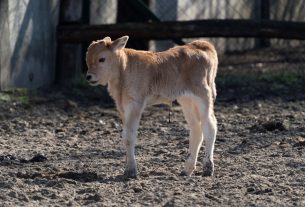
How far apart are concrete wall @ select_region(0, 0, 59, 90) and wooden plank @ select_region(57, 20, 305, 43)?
26 cm

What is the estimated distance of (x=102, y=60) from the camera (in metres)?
7.49

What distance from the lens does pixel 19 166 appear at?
26.4 feet

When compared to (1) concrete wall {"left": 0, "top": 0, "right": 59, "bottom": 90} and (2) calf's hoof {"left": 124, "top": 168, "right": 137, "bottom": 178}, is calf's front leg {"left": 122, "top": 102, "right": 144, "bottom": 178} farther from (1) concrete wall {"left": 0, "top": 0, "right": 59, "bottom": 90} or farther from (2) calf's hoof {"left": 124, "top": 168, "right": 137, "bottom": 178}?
(1) concrete wall {"left": 0, "top": 0, "right": 59, "bottom": 90}

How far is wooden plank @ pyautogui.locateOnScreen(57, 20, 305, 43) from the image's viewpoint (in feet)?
40.6

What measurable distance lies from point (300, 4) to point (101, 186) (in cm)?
1275

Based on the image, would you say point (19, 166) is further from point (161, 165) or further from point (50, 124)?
point (50, 124)

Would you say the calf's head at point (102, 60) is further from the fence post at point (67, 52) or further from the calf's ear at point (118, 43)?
the fence post at point (67, 52)

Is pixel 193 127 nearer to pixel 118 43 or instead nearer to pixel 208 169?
pixel 208 169

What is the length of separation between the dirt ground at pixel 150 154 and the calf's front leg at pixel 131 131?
0.34 ft

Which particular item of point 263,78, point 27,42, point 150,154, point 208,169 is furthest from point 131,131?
point 263,78

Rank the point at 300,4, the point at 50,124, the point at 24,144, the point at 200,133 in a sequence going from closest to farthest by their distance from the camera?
the point at 200,133 < the point at 24,144 < the point at 50,124 < the point at 300,4

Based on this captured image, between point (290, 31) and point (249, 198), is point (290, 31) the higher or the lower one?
the higher one

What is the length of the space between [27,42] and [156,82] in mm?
4654

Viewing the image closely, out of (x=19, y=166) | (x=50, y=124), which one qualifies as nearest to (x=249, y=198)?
(x=19, y=166)
